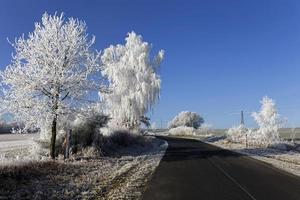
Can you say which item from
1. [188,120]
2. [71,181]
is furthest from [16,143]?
[188,120]

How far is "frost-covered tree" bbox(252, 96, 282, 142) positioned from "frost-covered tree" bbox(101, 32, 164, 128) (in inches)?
775

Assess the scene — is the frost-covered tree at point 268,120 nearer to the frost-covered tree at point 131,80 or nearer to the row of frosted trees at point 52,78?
the frost-covered tree at point 131,80

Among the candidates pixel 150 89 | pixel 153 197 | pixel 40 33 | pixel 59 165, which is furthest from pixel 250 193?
pixel 150 89

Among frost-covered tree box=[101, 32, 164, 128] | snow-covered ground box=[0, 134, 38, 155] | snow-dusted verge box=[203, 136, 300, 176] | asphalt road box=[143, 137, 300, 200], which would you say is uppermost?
frost-covered tree box=[101, 32, 164, 128]

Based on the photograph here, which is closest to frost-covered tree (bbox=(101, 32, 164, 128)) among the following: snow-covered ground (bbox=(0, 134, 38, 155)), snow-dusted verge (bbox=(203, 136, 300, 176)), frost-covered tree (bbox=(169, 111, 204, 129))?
snow-covered ground (bbox=(0, 134, 38, 155))

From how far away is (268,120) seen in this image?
199 feet

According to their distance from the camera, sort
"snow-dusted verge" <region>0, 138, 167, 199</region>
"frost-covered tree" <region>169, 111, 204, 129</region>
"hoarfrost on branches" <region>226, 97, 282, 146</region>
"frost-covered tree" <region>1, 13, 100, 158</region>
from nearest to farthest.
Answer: "snow-dusted verge" <region>0, 138, 167, 199</region> < "frost-covered tree" <region>1, 13, 100, 158</region> < "hoarfrost on branches" <region>226, 97, 282, 146</region> < "frost-covered tree" <region>169, 111, 204, 129</region>

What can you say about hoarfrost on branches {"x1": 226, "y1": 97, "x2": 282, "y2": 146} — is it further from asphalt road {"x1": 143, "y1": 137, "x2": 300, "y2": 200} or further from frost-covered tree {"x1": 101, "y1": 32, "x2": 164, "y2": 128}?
asphalt road {"x1": 143, "y1": 137, "x2": 300, "y2": 200}

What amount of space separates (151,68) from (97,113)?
80.7ft

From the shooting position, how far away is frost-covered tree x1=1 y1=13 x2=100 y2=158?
1947 centimetres

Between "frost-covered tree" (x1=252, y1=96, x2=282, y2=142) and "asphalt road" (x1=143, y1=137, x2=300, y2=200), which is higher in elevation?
"frost-covered tree" (x1=252, y1=96, x2=282, y2=142)

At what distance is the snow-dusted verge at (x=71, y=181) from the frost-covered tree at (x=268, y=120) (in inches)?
1706

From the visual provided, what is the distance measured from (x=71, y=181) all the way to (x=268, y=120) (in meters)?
50.4

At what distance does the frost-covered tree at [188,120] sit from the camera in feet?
412
